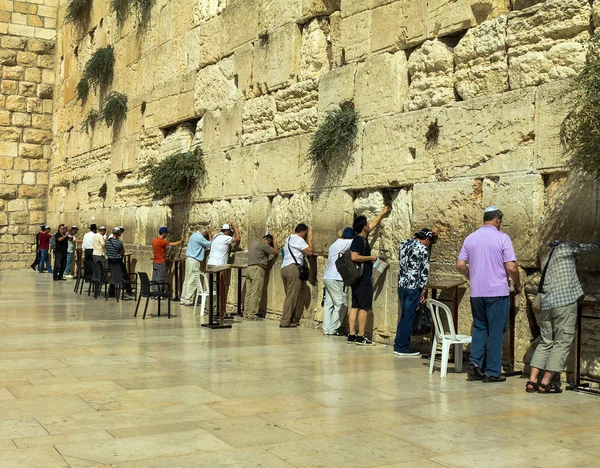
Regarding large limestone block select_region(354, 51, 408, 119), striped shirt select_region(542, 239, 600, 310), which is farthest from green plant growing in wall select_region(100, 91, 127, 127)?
striped shirt select_region(542, 239, 600, 310)

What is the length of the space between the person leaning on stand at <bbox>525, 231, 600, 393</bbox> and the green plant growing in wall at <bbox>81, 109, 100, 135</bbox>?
14.1m

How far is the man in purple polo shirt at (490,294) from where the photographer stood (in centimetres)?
642

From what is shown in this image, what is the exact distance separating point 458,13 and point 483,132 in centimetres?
131

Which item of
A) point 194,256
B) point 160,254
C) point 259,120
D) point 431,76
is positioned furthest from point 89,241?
point 431,76

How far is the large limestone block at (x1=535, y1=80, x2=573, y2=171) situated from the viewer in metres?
6.63

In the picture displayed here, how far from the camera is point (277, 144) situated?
10.8 m

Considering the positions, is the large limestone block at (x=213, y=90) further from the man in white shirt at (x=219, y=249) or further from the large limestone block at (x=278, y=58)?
the man in white shirt at (x=219, y=249)

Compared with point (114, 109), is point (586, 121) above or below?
below

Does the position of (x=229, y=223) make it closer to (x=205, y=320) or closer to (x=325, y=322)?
(x=205, y=320)

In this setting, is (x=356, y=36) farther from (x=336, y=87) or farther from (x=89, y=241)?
(x=89, y=241)

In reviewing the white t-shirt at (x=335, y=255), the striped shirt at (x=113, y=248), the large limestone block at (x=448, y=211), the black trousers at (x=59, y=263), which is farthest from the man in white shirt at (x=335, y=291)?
the black trousers at (x=59, y=263)

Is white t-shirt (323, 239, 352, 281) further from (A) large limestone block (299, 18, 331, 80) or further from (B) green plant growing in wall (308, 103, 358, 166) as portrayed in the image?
(A) large limestone block (299, 18, 331, 80)

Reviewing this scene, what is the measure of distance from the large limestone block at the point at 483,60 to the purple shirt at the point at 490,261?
1637mm

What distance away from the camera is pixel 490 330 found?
6.48 meters
